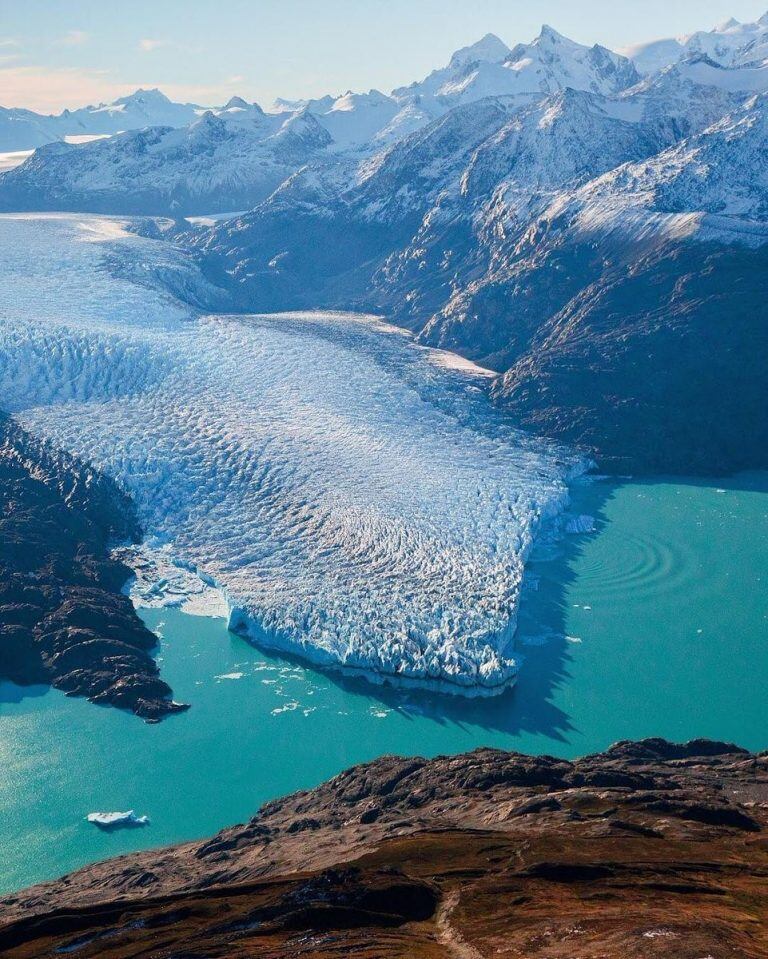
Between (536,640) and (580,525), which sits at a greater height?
(580,525)

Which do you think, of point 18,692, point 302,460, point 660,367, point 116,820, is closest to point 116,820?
point 116,820

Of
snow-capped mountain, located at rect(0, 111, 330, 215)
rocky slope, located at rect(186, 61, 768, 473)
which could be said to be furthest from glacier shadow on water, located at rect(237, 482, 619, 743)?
snow-capped mountain, located at rect(0, 111, 330, 215)

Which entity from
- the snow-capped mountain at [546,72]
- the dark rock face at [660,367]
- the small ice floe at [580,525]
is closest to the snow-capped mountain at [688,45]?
the snow-capped mountain at [546,72]

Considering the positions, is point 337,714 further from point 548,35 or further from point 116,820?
point 548,35

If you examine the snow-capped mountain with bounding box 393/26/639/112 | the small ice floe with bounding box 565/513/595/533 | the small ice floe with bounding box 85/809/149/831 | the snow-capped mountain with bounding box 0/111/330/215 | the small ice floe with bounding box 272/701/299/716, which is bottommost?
the small ice floe with bounding box 85/809/149/831

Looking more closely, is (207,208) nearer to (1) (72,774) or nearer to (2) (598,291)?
(2) (598,291)

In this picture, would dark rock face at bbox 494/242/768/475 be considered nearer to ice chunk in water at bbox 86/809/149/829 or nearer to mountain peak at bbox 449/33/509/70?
ice chunk in water at bbox 86/809/149/829
